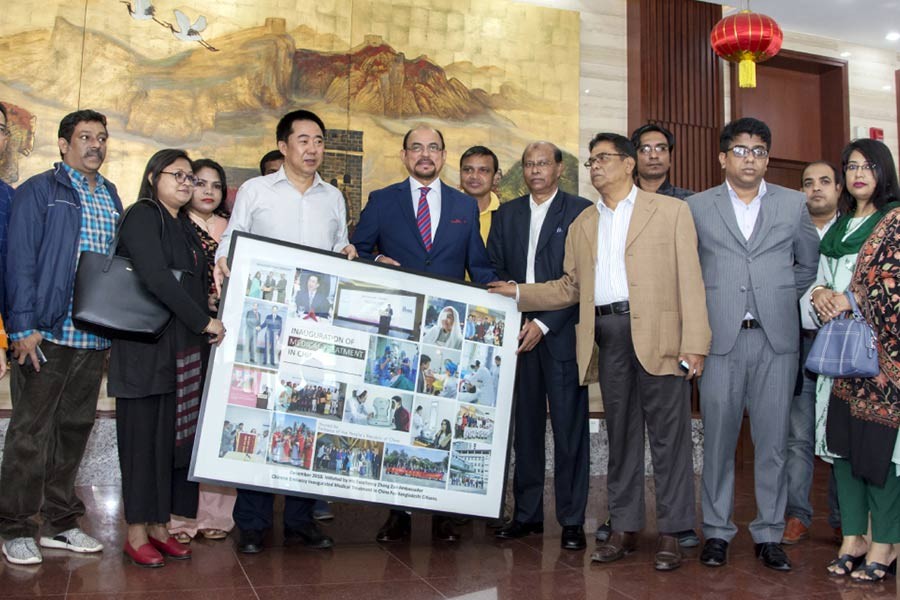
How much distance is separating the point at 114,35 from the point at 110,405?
8.70 feet

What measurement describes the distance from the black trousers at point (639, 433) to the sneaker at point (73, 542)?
216cm

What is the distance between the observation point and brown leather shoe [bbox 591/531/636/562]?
3379 millimetres

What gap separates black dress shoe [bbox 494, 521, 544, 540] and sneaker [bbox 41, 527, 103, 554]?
1.74 meters

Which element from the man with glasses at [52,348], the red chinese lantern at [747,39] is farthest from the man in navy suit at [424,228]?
the red chinese lantern at [747,39]

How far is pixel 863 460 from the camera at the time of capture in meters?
3.17

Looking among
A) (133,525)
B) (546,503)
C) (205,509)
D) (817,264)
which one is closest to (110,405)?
(205,509)

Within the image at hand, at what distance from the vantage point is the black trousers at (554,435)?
377cm

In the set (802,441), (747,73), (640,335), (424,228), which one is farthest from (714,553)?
(747,73)

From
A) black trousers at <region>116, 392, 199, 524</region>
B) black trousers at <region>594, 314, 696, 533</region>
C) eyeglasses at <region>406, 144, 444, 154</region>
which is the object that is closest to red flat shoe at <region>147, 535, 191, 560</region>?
black trousers at <region>116, 392, 199, 524</region>

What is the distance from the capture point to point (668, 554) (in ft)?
10.8

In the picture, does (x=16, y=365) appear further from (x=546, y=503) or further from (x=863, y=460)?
(x=863, y=460)

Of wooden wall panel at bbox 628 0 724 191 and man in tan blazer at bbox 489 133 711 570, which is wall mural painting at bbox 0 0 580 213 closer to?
wooden wall panel at bbox 628 0 724 191

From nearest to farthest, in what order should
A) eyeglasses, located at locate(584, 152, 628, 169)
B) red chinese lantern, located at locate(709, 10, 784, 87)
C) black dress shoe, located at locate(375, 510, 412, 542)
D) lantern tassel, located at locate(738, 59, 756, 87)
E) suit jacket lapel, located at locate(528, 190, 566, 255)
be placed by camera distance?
eyeglasses, located at locate(584, 152, 628, 169) < black dress shoe, located at locate(375, 510, 412, 542) < suit jacket lapel, located at locate(528, 190, 566, 255) < red chinese lantern, located at locate(709, 10, 784, 87) < lantern tassel, located at locate(738, 59, 756, 87)

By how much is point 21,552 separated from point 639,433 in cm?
252
